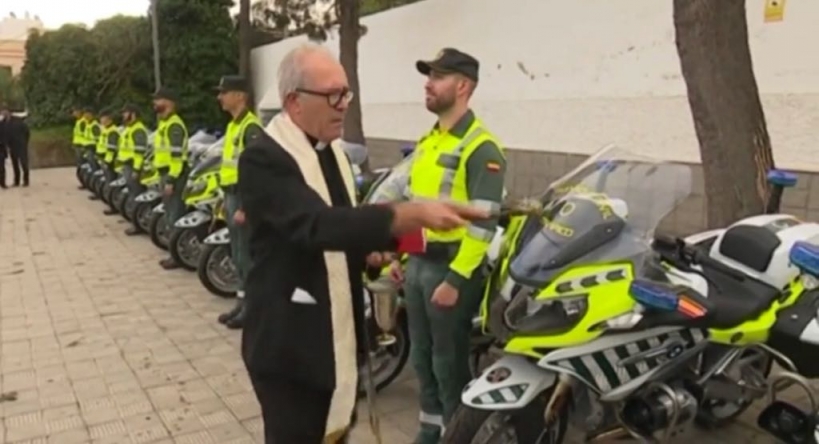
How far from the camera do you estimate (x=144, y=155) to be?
30.2ft

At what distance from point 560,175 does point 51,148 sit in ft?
61.8

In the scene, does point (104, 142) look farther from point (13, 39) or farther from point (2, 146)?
point (13, 39)

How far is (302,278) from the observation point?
1.91 m

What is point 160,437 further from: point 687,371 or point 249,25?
point 249,25

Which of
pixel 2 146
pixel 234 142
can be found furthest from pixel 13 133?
pixel 234 142

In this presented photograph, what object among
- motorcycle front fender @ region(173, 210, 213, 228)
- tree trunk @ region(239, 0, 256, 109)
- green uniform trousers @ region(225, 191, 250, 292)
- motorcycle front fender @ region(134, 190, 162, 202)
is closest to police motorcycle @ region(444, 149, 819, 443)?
green uniform trousers @ region(225, 191, 250, 292)

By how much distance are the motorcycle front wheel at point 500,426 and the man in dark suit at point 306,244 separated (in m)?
0.57

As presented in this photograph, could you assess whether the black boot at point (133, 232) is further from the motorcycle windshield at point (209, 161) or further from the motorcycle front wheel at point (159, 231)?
the motorcycle windshield at point (209, 161)

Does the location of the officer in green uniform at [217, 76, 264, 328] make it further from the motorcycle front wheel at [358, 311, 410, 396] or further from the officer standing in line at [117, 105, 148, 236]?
the officer standing in line at [117, 105, 148, 236]

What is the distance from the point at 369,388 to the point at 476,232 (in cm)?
83

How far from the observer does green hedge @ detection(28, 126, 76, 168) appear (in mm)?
22172

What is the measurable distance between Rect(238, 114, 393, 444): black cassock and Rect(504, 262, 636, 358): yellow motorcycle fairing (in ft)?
2.25

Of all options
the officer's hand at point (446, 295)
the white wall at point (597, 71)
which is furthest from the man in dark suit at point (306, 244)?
the white wall at point (597, 71)

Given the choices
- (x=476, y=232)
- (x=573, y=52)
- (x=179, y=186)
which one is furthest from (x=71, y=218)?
(x=476, y=232)
